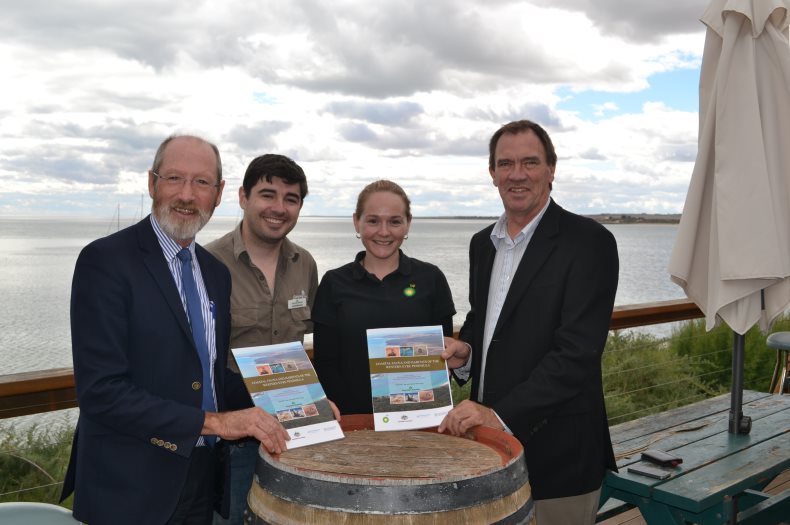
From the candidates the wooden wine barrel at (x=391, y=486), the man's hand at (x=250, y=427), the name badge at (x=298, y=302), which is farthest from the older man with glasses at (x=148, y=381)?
the name badge at (x=298, y=302)

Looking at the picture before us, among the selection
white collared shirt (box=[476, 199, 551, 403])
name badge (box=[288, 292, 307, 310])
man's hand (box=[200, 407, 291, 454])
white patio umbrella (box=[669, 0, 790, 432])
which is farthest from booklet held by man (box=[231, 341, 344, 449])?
white patio umbrella (box=[669, 0, 790, 432])

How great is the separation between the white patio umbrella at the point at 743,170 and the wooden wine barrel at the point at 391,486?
1684mm

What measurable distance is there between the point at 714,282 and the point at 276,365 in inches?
85.3

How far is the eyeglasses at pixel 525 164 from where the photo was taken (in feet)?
9.31

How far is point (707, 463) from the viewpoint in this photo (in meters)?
3.13

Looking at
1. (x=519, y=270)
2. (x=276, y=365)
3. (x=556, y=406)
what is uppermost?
(x=519, y=270)

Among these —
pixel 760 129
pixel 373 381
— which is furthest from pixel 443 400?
pixel 760 129

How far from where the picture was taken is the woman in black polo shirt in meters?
2.78

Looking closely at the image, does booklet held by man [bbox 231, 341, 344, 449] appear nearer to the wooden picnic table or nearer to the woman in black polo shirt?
the woman in black polo shirt

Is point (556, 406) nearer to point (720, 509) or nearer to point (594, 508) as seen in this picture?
point (594, 508)

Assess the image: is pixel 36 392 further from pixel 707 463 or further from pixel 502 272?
pixel 707 463

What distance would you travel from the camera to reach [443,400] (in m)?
2.40

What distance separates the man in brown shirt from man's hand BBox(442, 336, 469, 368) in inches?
24.6

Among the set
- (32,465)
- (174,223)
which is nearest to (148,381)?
(174,223)
